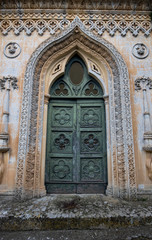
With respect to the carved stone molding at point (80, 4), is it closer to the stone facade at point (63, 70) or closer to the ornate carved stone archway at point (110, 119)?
the stone facade at point (63, 70)

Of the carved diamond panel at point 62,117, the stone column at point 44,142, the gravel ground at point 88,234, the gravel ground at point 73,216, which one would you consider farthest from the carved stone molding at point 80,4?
the gravel ground at point 88,234

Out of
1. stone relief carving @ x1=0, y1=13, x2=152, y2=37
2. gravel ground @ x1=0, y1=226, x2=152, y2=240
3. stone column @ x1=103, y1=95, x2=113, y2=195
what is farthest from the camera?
stone relief carving @ x1=0, y1=13, x2=152, y2=37

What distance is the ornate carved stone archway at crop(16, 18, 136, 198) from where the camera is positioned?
4.24 m

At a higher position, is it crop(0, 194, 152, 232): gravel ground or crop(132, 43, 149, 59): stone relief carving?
crop(132, 43, 149, 59): stone relief carving

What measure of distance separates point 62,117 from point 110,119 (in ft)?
4.43

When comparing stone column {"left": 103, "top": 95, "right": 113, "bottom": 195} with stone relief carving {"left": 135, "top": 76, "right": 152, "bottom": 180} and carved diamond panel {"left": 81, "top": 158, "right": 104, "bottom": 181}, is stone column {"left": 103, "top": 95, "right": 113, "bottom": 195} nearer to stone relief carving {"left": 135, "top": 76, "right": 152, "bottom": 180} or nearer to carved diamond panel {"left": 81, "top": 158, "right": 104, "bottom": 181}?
carved diamond panel {"left": 81, "top": 158, "right": 104, "bottom": 181}

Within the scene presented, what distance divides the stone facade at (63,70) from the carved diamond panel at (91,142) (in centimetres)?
33

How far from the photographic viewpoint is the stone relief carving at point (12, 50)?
16.5ft

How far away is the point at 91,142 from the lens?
494 cm

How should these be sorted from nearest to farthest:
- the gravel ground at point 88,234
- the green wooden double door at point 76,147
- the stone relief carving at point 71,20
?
1. the gravel ground at point 88,234
2. the green wooden double door at point 76,147
3. the stone relief carving at point 71,20

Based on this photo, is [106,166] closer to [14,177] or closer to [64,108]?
[64,108]

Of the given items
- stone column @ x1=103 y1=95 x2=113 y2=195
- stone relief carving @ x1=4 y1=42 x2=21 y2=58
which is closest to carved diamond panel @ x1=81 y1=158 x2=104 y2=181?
stone column @ x1=103 y1=95 x2=113 y2=195

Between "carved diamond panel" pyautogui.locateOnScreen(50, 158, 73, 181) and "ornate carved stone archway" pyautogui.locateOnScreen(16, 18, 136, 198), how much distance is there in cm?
46

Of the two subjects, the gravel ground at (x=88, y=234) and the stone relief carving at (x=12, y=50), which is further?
the stone relief carving at (x=12, y=50)
